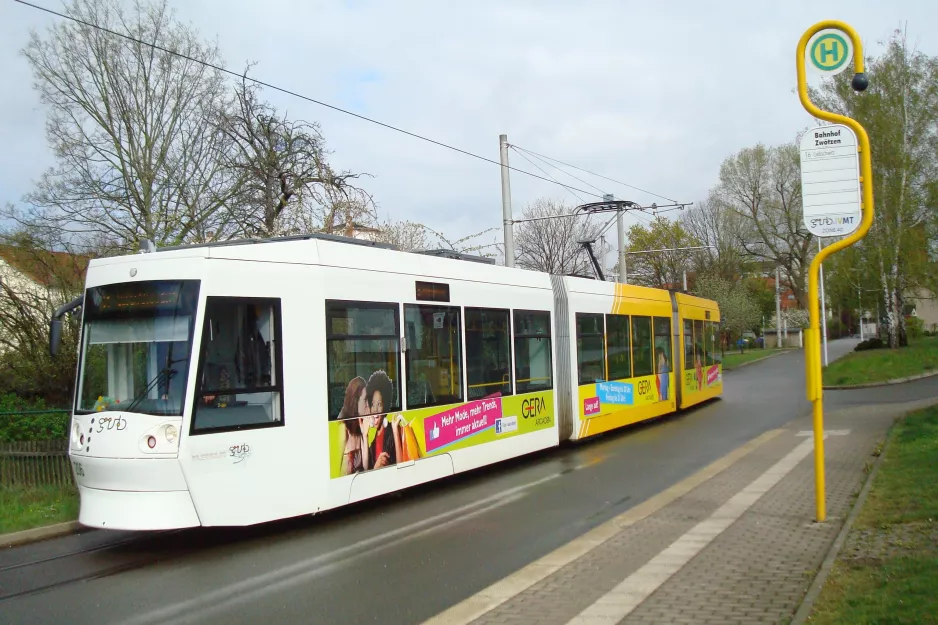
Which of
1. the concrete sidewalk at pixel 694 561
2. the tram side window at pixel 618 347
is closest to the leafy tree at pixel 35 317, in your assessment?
the tram side window at pixel 618 347

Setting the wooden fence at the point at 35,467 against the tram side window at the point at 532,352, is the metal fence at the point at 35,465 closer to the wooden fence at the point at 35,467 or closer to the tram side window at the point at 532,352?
the wooden fence at the point at 35,467

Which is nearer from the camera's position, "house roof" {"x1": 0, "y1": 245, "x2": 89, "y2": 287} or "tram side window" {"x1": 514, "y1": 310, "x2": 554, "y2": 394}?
"tram side window" {"x1": 514, "y1": 310, "x2": 554, "y2": 394}

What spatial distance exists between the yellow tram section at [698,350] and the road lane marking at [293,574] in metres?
12.4

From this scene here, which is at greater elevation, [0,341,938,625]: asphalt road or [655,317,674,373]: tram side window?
[655,317,674,373]: tram side window

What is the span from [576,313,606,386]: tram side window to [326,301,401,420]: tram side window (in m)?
5.81

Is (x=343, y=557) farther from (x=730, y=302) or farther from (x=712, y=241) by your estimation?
(x=712, y=241)

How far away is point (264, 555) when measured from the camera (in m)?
7.79

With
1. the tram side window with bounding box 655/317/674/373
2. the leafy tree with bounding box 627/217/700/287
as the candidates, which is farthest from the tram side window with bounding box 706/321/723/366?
the leafy tree with bounding box 627/217/700/287

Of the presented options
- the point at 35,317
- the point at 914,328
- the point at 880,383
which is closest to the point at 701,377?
the point at 880,383

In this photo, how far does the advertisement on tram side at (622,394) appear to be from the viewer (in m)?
15.2

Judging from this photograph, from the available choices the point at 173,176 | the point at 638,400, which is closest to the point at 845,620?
the point at 638,400

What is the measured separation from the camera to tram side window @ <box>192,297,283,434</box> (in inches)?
306

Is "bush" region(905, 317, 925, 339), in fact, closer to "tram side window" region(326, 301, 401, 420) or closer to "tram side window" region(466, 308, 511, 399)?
"tram side window" region(466, 308, 511, 399)

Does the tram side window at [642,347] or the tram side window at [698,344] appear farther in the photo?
the tram side window at [698,344]
